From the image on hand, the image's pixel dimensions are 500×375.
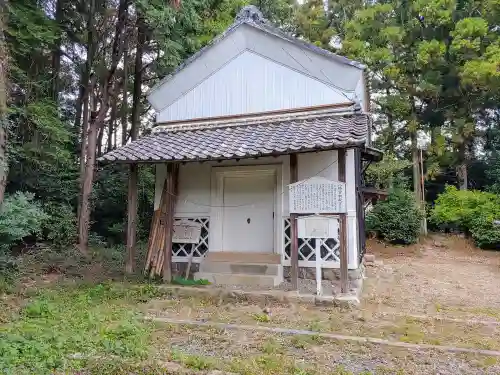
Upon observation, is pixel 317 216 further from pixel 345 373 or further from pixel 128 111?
pixel 128 111

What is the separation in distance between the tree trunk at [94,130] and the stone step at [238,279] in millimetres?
4769

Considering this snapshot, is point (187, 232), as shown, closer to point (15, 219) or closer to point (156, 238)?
point (156, 238)

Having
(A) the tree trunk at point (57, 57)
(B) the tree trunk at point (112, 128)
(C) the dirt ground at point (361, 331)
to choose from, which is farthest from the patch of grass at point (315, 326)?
(B) the tree trunk at point (112, 128)

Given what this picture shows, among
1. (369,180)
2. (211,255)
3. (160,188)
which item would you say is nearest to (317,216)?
(211,255)

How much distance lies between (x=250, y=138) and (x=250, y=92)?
1695 mm

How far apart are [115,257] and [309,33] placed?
14250mm

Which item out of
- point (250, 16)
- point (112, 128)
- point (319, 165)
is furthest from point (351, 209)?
point (112, 128)

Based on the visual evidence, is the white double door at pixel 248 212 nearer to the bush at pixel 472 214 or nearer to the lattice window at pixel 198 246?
the lattice window at pixel 198 246

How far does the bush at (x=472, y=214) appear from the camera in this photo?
587 inches

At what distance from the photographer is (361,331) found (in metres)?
5.16

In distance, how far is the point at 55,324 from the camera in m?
5.18

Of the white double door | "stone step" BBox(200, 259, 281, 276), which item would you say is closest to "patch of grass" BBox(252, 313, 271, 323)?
"stone step" BBox(200, 259, 281, 276)

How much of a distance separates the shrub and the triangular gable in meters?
4.46

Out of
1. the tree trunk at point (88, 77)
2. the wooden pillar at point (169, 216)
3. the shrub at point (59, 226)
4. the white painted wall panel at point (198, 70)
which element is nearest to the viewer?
the wooden pillar at point (169, 216)
